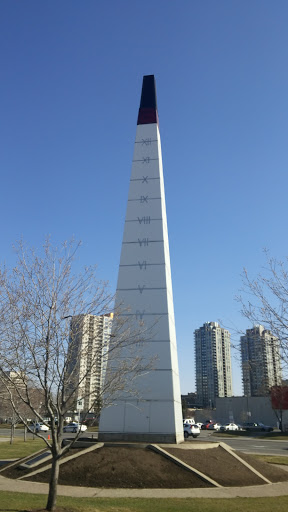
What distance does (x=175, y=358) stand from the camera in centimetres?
1922

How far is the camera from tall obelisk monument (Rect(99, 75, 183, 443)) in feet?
58.3

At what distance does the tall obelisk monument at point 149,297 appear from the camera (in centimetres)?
1777

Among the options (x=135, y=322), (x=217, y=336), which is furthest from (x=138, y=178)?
(x=217, y=336)

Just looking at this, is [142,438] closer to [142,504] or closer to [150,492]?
[150,492]

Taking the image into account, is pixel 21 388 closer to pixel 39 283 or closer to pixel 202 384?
pixel 39 283

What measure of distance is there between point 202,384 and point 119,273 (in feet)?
324

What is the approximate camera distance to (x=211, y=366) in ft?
341

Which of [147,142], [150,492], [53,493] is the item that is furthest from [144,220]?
[53,493]

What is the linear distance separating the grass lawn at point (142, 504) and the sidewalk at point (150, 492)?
534mm

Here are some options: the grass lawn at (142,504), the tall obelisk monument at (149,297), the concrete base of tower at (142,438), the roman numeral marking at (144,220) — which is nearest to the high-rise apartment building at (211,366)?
the tall obelisk monument at (149,297)

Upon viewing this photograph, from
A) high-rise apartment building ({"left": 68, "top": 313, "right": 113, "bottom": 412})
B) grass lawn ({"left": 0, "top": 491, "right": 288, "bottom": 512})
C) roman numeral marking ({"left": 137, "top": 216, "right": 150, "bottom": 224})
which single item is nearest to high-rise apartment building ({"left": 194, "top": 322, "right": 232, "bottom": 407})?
roman numeral marking ({"left": 137, "top": 216, "right": 150, "bottom": 224})

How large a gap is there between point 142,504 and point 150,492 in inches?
70.8

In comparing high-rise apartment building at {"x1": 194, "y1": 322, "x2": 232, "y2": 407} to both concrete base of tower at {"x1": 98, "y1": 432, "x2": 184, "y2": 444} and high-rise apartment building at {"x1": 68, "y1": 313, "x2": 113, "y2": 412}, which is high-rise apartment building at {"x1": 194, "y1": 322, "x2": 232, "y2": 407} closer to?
concrete base of tower at {"x1": 98, "y1": 432, "x2": 184, "y2": 444}

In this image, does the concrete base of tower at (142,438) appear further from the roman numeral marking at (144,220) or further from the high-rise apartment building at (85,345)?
the roman numeral marking at (144,220)
